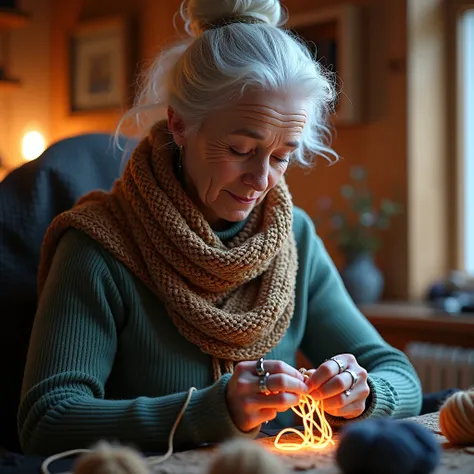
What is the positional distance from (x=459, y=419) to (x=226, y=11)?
780mm

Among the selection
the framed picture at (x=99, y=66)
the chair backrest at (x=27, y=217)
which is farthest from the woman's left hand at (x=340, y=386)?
the framed picture at (x=99, y=66)

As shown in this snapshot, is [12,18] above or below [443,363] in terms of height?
above

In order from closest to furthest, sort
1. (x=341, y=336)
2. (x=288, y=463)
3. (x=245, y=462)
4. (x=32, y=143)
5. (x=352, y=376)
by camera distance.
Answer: (x=245, y=462), (x=288, y=463), (x=352, y=376), (x=341, y=336), (x=32, y=143)

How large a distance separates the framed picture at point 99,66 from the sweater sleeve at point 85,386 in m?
2.67

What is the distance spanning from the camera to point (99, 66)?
13.3ft

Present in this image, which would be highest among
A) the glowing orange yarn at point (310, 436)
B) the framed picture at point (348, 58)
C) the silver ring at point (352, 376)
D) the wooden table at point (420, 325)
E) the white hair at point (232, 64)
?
the framed picture at point (348, 58)

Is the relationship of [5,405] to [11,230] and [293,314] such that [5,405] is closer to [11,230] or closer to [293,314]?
[11,230]

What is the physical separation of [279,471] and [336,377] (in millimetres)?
394

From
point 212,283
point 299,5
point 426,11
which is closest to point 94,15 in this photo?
point 299,5

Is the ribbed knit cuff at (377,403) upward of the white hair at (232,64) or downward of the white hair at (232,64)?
downward

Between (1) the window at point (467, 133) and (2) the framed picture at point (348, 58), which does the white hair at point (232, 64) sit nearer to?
(2) the framed picture at point (348, 58)

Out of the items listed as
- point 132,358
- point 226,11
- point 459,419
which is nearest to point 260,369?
point 459,419

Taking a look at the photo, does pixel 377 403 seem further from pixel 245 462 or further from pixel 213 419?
pixel 245 462

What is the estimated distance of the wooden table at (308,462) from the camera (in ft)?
2.91
